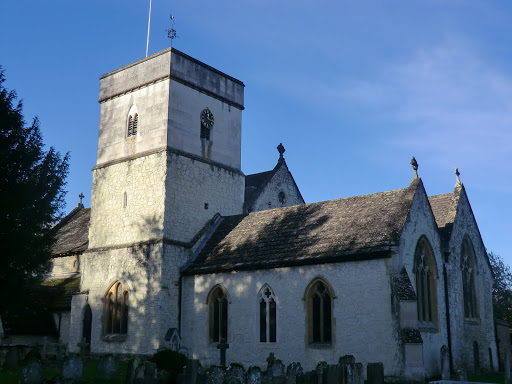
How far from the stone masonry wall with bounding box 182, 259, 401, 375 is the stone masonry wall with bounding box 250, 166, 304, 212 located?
7574 millimetres

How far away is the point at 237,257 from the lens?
82.6ft

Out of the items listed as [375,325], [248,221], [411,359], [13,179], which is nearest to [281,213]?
[248,221]

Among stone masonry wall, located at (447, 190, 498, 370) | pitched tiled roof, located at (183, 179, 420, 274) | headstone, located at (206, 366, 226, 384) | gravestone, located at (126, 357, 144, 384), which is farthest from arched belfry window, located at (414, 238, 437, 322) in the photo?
gravestone, located at (126, 357, 144, 384)

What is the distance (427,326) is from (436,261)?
298 centimetres

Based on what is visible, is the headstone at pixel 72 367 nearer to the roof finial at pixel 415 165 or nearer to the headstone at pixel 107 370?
the headstone at pixel 107 370

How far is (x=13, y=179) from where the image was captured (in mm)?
20500

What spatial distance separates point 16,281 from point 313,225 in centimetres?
1201

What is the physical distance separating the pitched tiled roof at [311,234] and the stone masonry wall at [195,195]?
1318mm

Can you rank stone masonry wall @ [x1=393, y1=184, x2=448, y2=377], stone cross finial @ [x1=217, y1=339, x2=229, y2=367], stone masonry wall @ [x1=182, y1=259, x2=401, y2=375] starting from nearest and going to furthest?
stone masonry wall @ [x1=182, y1=259, x2=401, y2=375], stone masonry wall @ [x1=393, y1=184, x2=448, y2=377], stone cross finial @ [x1=217, y1=339, x2=229, y2=367]

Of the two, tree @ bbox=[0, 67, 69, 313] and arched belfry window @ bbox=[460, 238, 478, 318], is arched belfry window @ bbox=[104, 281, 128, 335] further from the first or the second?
arched belfry window @ bbox=[460, 238, 478, 318]

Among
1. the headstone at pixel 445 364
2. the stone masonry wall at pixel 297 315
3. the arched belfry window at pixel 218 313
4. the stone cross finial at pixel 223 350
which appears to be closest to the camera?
the stone masonry wall at pixel 297 315

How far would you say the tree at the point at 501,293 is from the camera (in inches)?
1647

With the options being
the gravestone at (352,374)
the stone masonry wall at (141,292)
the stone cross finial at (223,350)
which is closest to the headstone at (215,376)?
the gravestone at (352,374)

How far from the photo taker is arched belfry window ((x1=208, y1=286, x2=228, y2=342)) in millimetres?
24891
